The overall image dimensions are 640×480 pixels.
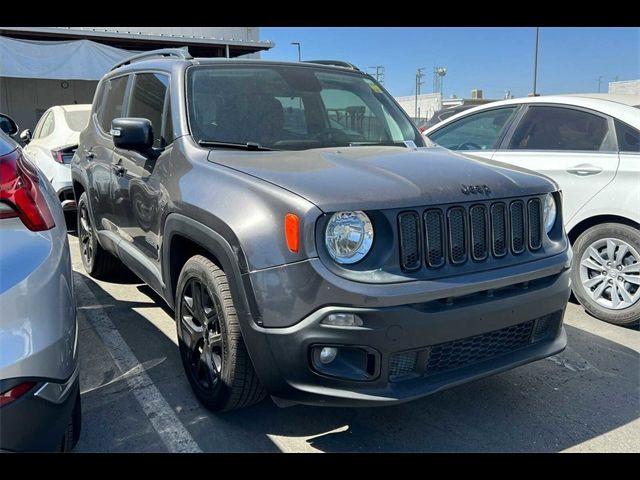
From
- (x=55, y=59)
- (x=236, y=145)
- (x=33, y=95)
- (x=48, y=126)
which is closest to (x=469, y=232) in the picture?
A: (x=236, y=145)

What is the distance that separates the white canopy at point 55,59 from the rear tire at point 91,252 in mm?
12334

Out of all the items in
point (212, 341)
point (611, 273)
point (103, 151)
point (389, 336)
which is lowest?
point (611, 273)

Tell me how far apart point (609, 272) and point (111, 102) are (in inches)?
174

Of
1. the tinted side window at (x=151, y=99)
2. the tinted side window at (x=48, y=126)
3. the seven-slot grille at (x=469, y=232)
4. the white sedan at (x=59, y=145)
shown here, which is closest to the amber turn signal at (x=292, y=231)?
the seven-slot grille at (x=469, y=232)

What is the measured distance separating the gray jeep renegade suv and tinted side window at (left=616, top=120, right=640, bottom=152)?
1.85 metres

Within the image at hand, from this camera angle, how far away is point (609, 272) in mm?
4344

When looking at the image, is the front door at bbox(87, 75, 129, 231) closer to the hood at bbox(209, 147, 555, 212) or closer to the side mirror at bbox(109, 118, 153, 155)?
the side mirror at bbox(109, 118, 153, 155)

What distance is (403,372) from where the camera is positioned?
2.39 metres

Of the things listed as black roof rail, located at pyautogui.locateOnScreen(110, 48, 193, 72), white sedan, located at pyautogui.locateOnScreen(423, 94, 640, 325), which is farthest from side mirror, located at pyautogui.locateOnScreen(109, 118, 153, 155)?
white sedan, located at pyautogui.locateOnScreen(423, 94, 640, 325)

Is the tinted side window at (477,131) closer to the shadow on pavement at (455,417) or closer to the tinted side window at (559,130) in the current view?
the tinted side window at (559,130)

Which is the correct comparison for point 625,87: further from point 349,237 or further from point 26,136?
point 349,237
